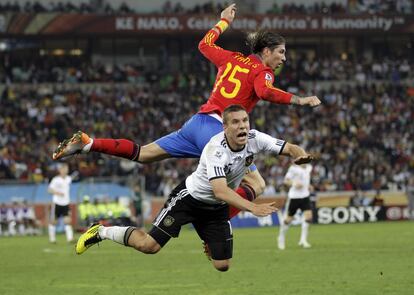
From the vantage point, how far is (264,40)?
1373 centimetres

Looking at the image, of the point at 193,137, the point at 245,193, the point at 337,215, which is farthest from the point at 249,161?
the point at 337,215

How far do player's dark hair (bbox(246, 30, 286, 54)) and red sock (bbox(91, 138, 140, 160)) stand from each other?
6.85 feet

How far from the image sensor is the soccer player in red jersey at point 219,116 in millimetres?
13602

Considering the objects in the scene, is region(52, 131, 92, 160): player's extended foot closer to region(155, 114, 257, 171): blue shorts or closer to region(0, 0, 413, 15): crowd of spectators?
region(155, 114, 257, 171): blue shorts

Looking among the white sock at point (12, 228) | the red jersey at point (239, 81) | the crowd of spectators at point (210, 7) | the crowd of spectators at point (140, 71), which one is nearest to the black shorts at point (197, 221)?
the red jersey at point (239, 81)

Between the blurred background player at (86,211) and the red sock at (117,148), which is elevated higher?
the red sock at (117,148)

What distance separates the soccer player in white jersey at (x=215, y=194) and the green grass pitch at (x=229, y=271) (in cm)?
249

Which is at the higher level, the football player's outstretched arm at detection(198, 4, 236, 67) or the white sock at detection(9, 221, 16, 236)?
the football player's outstretched arm at detection(198, 4, 236, 67)

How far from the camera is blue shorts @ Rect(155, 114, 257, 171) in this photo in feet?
44.6

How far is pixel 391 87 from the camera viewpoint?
53188 mm

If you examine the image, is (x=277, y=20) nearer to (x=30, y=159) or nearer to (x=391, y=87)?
(x=391, y=87)

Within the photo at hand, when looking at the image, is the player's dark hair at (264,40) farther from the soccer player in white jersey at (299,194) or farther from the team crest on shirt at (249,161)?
the soccer player in white jersey at (299,194)

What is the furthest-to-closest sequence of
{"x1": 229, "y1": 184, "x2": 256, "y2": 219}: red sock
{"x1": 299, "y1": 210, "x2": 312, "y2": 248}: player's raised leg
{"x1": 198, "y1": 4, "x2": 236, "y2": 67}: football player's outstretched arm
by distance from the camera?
1. {"x1": 299, "y1": 210, "x2": 312, "y2": 248}: player's raised leg
2. {"x1": 198, "y1": 4, "x2": 236, "y2": 67}: football player's outstretched arm
3. {"x1": 229, "y1": 184, "x2": 256, "y2": 219}: red sock

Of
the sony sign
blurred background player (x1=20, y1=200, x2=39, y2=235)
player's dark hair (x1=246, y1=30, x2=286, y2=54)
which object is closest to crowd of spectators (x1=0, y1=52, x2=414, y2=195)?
the sony sign
